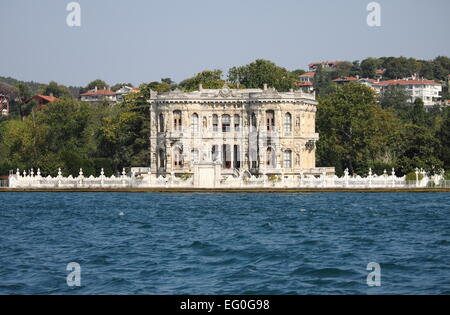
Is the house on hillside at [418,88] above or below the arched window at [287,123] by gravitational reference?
above

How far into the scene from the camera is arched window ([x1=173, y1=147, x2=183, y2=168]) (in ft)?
293

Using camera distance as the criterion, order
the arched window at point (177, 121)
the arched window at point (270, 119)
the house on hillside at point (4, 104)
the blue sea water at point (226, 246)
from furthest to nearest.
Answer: the house on hillside at point (4, 104)
the arched window at point (177, 121)
the arched window at point (270, 119)
the blue sea water at point (226, 246)

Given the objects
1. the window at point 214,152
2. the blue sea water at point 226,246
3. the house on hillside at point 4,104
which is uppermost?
the house on hillside at point 4,104

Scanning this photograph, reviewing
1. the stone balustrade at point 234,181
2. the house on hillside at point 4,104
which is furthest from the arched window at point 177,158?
the house on hillside at point 4,104

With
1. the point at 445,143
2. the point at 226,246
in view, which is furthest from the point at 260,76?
the point at 226,246

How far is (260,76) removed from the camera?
366ft

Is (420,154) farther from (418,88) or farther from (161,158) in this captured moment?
(418,88)

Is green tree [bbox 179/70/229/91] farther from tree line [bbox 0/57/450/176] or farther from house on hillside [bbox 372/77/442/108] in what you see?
house on hillside [bbox 372/77/442/108]

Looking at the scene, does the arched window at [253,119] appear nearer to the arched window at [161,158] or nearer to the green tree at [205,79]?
the arched window at [161,158]

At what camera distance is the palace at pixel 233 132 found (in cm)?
8862

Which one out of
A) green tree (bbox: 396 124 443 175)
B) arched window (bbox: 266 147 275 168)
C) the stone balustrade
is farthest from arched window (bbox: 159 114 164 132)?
green tree (bbox: 396 124 443 175)

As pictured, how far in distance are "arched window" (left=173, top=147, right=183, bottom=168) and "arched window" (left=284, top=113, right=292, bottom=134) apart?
367 inches

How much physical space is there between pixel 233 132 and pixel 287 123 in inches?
192

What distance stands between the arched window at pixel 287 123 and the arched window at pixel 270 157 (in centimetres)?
203
